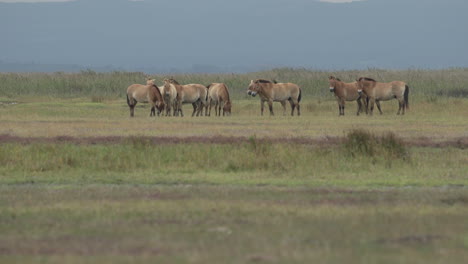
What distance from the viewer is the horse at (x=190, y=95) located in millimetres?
39969

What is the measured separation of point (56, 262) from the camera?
912 centimetres

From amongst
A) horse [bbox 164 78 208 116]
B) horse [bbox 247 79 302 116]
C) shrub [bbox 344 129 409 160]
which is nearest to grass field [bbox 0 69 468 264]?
shrub [bbox 344 129 409 160]

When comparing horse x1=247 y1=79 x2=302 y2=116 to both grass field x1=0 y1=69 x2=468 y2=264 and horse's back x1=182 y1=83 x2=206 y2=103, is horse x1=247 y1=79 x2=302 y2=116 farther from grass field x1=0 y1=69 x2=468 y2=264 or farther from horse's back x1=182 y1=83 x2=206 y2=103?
grass field x1=0 y1=69 x2=468 y2=264

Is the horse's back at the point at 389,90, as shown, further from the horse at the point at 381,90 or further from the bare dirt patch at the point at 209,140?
the bare dirt patch at the point at 209,140

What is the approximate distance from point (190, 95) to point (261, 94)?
291cm

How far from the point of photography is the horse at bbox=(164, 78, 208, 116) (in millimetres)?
39969

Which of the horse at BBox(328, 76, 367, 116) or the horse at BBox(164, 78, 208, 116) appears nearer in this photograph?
the horse at BBox(164, 78, 208, 116)

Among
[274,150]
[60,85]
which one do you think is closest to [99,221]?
[274,150]

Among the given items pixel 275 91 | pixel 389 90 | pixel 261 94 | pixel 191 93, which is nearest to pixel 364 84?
pixel 389 90

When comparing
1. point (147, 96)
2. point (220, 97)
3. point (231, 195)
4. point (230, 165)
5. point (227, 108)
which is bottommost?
point (227, 108)

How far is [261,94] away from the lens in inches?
1604

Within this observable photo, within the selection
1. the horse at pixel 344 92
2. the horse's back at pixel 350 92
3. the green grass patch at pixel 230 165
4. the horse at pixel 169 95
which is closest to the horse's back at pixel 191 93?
the horse at pixel 169 95

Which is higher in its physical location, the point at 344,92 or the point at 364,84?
the point at 364,84

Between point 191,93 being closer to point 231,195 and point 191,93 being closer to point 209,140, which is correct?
point 209,140
